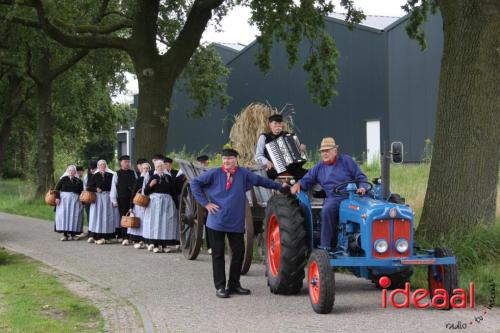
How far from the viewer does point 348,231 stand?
832cm

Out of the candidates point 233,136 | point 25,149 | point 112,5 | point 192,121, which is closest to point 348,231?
point 233,136

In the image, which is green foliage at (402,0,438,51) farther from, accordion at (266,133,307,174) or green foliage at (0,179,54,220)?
green foliage at (0,179,54,220)

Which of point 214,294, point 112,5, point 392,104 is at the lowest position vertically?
point 214,294

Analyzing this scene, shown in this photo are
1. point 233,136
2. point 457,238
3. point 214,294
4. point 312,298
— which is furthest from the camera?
point 233,136

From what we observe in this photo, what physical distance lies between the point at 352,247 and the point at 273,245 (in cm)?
140

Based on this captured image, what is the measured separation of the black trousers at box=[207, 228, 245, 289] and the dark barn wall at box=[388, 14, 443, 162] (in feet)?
70.1

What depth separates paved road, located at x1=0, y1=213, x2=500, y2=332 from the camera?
7336 mm

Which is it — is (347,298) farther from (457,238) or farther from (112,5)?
(112,5)

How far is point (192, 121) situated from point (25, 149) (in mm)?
17739

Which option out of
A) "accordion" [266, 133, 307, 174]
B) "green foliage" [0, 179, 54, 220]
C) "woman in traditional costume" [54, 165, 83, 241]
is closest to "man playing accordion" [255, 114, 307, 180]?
"accordion" [266, 133, 307, 174]

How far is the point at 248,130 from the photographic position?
47.3 feet

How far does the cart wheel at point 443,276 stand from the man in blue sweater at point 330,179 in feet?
3.49

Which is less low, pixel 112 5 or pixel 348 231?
pixel 112 5

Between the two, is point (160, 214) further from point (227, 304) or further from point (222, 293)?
point (227, 304)
